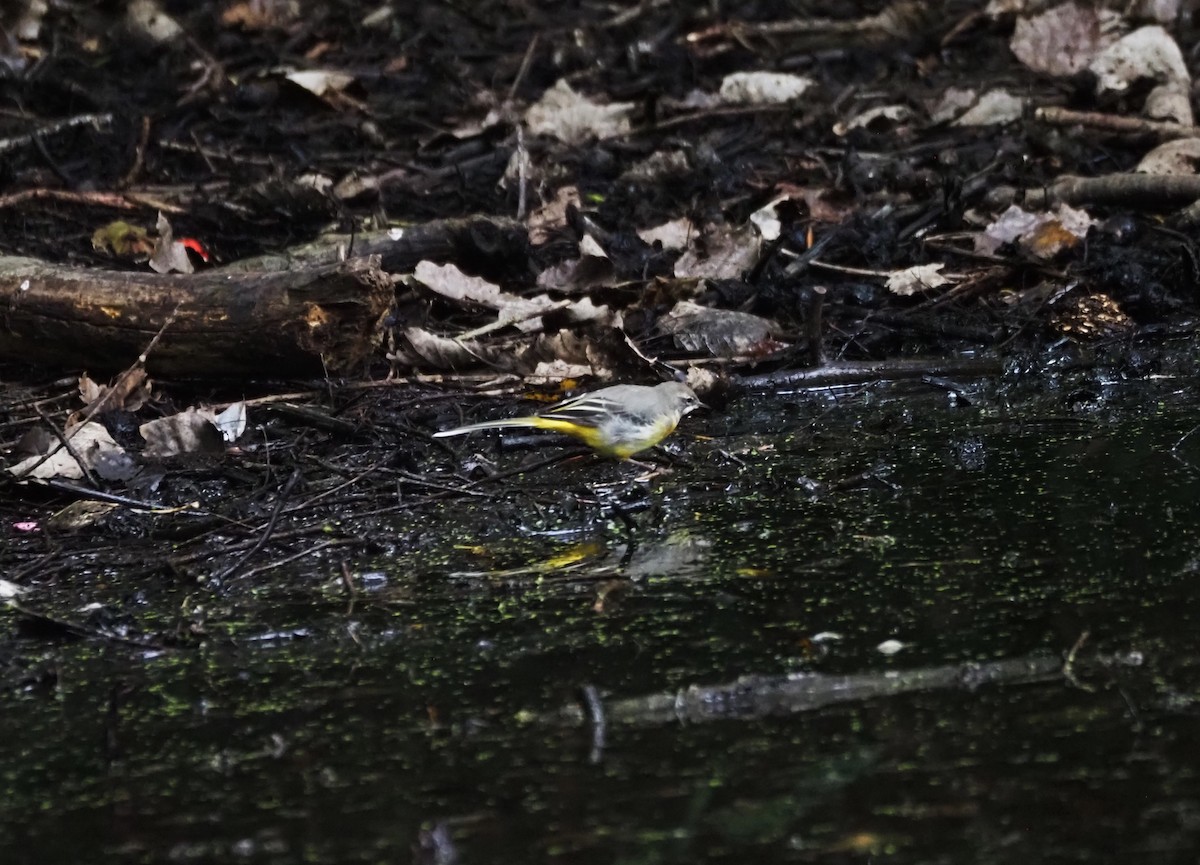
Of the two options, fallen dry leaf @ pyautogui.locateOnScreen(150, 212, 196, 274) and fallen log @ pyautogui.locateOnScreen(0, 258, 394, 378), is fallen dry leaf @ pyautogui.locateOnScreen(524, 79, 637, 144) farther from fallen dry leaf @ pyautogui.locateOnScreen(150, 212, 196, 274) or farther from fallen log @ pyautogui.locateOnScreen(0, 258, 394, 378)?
fallen log @ pyautogui.locateOnScreen(0, 258, 394, 378)

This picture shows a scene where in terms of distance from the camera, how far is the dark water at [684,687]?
248 cm

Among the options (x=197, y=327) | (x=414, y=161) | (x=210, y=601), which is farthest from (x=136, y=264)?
(x=210, y=601)

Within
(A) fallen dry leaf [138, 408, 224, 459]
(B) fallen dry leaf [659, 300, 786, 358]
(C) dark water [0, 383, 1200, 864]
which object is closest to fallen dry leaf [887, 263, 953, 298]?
(B) fallen dry leaf [659, 300, 786, 358]

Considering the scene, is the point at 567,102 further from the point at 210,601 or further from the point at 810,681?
the point at 810,681

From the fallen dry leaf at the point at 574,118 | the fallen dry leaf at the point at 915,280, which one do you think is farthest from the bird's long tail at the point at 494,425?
the fallen dry leaf at the point at 574,118

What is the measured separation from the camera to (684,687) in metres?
3.01

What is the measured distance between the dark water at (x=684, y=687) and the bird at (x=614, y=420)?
310 millimetres

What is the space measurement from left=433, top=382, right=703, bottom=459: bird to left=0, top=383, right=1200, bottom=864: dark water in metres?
0.31

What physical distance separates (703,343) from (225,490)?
2.02 meters

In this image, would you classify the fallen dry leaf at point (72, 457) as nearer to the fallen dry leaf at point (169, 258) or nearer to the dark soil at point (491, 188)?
the dark soil at point (491, 188)

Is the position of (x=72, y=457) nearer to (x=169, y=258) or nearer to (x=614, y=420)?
(x=614, y=420)

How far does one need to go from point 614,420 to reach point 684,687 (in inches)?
70.6

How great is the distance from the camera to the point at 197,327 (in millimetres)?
5328

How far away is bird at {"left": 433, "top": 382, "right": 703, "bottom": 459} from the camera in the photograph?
471 cm
